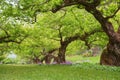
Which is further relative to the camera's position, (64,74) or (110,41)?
(110,41)

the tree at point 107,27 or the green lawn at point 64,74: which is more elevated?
the tree at point 107,27

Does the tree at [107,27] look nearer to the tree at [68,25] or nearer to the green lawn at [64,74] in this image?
the green lawn at [64,74]

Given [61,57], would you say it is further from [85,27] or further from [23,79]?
[23,79]

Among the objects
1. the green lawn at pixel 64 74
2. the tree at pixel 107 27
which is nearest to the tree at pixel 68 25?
the tree at pixel 107 27

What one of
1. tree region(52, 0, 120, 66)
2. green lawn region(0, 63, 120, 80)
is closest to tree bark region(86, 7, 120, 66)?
tree region(52, 0, 120, 66)

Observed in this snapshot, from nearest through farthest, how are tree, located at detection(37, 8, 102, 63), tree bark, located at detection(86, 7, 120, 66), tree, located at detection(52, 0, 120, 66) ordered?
tree, located at detection(52, 0, 120, 66) < tree bark, located at detection(86, 7, 120, 66) < tree, located at detection(37, 8, 102, 63)

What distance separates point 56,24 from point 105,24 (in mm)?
8534

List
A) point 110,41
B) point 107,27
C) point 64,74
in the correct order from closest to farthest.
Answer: point 64,74 → point 107,27 → point 110,41

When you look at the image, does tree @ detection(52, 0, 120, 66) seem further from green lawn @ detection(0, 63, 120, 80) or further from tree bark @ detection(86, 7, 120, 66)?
green lawn @ detection(0, 63, 120, 80)

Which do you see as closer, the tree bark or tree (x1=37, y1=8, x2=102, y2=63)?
the tree bark

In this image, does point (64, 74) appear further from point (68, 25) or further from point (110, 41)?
point (68, 25)

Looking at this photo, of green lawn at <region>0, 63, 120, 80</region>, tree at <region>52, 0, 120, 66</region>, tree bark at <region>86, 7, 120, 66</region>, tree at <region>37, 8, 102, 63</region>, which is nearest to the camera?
green lawn at <region>0, 63, 120, 80</region>

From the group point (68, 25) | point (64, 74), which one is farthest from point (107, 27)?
point (68, 25)

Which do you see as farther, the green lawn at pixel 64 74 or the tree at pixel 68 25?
the tree at pixel 68 25
